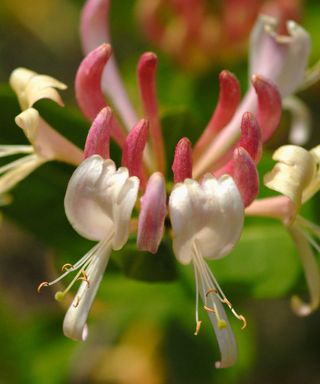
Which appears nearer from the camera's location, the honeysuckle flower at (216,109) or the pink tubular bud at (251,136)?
the pink tubular bud at (251,136)

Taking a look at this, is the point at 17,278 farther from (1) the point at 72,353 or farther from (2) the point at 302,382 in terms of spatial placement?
(2) the point at 302,382

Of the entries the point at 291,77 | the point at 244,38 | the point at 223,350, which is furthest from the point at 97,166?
the point at 244,38

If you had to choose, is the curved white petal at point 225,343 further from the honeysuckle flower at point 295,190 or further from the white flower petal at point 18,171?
the white flower petal at point 18,171

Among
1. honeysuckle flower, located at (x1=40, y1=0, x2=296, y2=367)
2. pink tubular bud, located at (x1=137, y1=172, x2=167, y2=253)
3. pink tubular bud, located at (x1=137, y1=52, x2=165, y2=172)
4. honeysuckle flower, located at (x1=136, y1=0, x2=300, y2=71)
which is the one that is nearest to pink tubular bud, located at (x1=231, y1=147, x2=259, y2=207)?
honeysuckle flower, located at (x1=40, y1=0, x2=296, y2=367)

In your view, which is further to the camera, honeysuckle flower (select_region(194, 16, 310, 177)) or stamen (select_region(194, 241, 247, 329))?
honeysuckle flower (select_region(194, 16, 310, 177))

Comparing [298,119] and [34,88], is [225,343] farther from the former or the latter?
[298,119]

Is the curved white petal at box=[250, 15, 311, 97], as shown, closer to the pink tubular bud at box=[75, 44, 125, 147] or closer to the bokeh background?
the bokeh background

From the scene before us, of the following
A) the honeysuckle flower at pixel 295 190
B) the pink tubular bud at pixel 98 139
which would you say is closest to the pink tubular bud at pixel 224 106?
the honeysuckle flower at pixel 295 190
